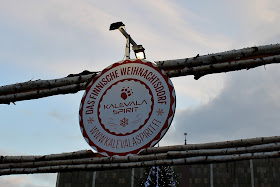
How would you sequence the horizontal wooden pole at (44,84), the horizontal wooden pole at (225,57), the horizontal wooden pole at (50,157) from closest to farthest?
1. the horizontal wooden pole at (225,57)
2. the horizontal wooden pole at (50,157)
3. the horizontal wooden pole at (44,84)

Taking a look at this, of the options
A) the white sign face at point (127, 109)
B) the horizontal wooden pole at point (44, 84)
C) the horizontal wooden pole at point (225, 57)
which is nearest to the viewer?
the white sign face at point (127, 109)

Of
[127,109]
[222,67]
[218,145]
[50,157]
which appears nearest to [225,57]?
[222,67]

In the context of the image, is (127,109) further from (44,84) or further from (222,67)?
(44,84)

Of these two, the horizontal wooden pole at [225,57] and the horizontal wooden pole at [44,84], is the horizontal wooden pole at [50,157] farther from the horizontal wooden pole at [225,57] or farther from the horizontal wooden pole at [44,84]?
the horizontal wooden pole at [225,57]

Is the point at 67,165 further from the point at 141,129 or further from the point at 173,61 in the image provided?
the point at 173,61

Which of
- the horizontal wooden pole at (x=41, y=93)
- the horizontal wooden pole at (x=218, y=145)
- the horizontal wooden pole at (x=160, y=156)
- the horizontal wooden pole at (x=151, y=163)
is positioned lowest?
the horizontal wooden pole at (x=151, y=163)

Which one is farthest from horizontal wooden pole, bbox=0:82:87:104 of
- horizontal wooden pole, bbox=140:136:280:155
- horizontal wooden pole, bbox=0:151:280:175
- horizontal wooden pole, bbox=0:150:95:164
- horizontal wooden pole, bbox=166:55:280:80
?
horizontal wooden pole, bbox=140:136:280:155

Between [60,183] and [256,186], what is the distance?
19.4 m

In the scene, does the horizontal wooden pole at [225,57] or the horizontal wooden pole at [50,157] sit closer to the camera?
the horizontal wooden pole at [225,57]

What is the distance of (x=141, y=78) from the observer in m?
4.82

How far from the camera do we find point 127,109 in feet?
15.4

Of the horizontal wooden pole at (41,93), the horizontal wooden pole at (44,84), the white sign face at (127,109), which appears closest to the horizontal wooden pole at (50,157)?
the white sign face at (127,109)

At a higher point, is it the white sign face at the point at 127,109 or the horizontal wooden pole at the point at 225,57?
the horizontal wooden pole at the point at 225,57

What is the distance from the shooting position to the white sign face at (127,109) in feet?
14.7
